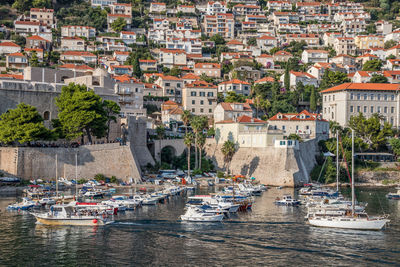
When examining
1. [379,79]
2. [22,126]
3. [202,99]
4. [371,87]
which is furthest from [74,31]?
[22,126]

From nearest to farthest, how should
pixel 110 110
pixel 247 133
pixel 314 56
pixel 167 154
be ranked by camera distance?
1. pixel 110 110
2. pixel 247 133
3. pixel 167 154
4. pixel 314 56

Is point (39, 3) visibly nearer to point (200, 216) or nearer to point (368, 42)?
point (368, 42)

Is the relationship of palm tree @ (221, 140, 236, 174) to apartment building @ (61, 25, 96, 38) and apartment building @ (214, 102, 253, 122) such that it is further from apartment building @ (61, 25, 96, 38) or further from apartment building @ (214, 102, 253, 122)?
apartment building @ (61, 25, 96, 38)

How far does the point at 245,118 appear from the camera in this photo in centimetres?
7462

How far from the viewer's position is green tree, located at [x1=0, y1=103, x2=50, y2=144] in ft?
185

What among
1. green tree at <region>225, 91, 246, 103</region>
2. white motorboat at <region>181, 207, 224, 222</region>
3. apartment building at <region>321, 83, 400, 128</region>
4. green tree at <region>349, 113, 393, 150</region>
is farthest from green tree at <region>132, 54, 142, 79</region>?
white motorboat at <region>181, 207, 224, 222</region>

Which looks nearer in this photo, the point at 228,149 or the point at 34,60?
the point at 228,149

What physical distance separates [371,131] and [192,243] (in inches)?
2083

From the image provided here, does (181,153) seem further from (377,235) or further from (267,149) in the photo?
(377,235)

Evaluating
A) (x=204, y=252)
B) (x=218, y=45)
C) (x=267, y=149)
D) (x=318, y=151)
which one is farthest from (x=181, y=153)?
(x=218, y=45)

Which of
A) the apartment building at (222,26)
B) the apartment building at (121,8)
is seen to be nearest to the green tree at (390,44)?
the apartment building at (222,26)

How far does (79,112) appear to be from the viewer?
6116 cm

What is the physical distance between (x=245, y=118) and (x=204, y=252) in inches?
1736

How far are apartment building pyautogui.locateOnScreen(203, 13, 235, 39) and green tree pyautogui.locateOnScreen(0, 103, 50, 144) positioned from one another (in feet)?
324
